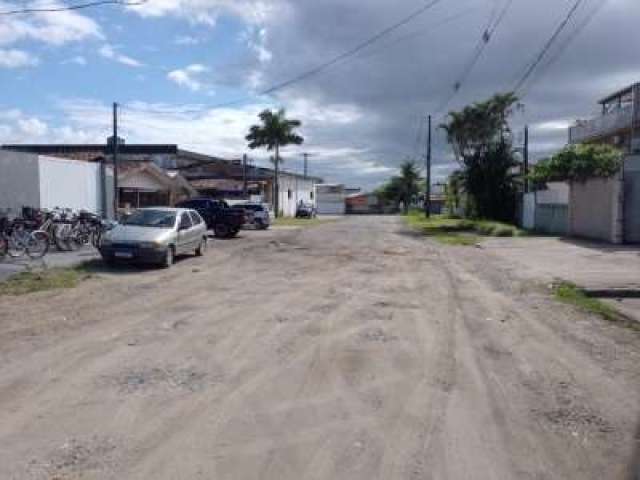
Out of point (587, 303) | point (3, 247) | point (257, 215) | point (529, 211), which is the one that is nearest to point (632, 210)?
point (529, 211)

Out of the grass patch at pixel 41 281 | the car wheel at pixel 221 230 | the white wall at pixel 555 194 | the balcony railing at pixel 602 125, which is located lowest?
the grass patch at pixel 41 281

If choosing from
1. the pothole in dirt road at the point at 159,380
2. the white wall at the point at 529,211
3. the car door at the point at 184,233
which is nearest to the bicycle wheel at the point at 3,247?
the car door at the point at 184,233

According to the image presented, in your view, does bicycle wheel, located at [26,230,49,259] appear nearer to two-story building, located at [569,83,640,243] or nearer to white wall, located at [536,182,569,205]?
two-story building, located at [569,83,640,243]

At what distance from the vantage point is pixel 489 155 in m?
44.8

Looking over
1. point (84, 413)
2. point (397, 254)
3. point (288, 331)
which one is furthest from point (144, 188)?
point (84, 413)

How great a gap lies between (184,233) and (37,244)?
3701 millimetres

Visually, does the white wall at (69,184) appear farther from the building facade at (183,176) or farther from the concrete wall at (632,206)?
the concrete wall at (632,206)

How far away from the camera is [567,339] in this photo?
916 cm

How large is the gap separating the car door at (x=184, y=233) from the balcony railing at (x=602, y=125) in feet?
98.7

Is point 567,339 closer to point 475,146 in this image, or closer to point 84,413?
point 84,413

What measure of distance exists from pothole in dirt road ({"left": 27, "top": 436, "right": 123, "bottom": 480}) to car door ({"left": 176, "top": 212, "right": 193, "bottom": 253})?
13.5m

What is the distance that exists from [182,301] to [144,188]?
1554 inches

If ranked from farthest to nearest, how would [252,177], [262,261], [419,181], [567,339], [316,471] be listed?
[419,181], [252,177], [262,261], [567,339], [316,471]

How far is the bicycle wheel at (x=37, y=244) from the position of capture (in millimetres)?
17562
